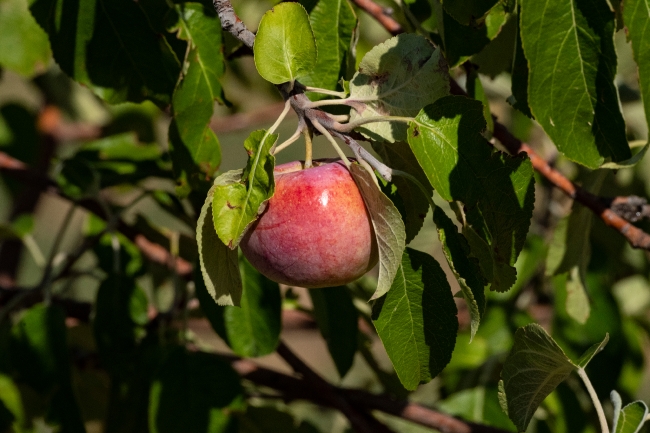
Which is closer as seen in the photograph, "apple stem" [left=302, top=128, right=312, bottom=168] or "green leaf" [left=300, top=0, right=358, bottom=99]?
"apple stem" [left=302, top=128, right=312, bottom=168]

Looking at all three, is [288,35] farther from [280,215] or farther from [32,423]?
[32,423]

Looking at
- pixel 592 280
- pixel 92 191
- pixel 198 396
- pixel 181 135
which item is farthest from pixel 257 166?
pixel 592 280

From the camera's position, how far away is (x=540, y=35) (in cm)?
76

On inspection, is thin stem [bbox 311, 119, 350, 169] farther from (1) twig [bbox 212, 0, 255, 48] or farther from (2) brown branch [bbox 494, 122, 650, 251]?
(2) brown branch [bbox 494, 122, 650, 251]

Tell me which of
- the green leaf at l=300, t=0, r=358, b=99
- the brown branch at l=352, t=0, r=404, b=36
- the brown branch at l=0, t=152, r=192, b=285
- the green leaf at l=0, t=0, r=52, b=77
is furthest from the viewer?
the green leaf at l=0, t=0, r=52, b=77

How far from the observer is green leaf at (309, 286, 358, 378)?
3.83 feet

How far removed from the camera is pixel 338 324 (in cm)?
117

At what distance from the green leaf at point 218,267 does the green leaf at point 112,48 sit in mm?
268

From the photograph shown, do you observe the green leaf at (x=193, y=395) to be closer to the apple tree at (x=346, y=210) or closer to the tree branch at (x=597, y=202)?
the apple tree at (x=346, y=210)

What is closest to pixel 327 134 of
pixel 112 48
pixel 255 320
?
pixel 112 48

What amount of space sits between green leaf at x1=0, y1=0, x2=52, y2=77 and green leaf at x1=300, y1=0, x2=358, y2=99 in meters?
0.96

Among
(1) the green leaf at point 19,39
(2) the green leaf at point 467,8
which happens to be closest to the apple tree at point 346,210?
(2) the green leaf at point 467,8

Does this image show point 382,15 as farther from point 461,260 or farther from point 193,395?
point 193,395

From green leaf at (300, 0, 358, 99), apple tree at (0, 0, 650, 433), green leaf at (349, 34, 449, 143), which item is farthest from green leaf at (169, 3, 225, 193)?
green leaf at (349, 34, 449, 143)
